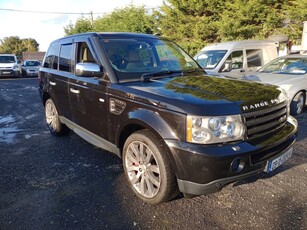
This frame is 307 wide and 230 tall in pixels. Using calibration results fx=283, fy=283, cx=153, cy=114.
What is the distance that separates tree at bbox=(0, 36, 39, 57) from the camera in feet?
245

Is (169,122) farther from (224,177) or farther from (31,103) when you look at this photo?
(31,103)

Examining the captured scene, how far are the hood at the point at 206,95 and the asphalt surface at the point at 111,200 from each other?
1094 mm

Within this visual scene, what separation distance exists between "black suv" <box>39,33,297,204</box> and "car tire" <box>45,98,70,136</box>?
98 centimetres

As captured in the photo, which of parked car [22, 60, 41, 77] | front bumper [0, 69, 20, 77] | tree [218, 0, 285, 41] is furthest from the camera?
parked car [22, 60, 41, 77]

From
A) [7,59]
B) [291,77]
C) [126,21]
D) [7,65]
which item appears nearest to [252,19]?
[291,77]

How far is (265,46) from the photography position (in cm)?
994

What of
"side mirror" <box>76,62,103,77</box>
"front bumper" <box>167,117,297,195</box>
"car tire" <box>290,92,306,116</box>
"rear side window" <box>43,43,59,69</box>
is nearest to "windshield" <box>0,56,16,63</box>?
"rear side window" <box>43,43,59,69</box>

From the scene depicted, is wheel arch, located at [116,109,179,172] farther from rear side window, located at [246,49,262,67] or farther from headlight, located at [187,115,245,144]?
rear side window, located at [246,49,262,67]

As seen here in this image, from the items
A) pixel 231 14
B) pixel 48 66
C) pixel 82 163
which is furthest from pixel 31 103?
pixel 231 14

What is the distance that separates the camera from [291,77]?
6.95m

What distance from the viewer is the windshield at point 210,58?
29.0ft

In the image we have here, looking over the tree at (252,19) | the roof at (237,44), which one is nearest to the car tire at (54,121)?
the roof at (237,44)

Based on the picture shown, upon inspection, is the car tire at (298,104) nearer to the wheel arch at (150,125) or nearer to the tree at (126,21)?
the wheel arch at (150,125)

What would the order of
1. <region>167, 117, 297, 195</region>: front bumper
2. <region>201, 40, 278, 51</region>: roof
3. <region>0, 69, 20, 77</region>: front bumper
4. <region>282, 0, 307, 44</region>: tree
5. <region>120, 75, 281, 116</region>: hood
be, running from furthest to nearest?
<region>0, 69, 20, 77</region>: front bumper
<region>282, 0, 307, 44</region>: tree
<region>201, 40, 278, 51</region>: roof
<region>120, 75, 281, 116</region>: hood
<region>167, 117, 297, 195</region>: front bumper
